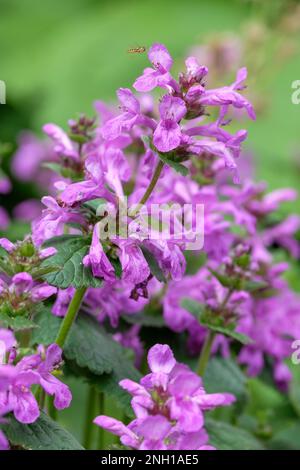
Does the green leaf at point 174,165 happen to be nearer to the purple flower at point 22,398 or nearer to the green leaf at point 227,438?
the purple flower at point 22,398

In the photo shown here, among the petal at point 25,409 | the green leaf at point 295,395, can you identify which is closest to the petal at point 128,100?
the petal at point 25,409

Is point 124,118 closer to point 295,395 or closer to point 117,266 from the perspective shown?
point 117,266

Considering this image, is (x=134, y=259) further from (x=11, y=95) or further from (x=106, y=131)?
(x=11, y=95)

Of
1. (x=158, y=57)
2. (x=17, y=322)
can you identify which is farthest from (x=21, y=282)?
(x=158, y=57)

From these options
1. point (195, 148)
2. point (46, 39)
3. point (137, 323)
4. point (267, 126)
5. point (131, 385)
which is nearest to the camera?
point (131, 385)

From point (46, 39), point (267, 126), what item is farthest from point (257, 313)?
point (46, 39)
